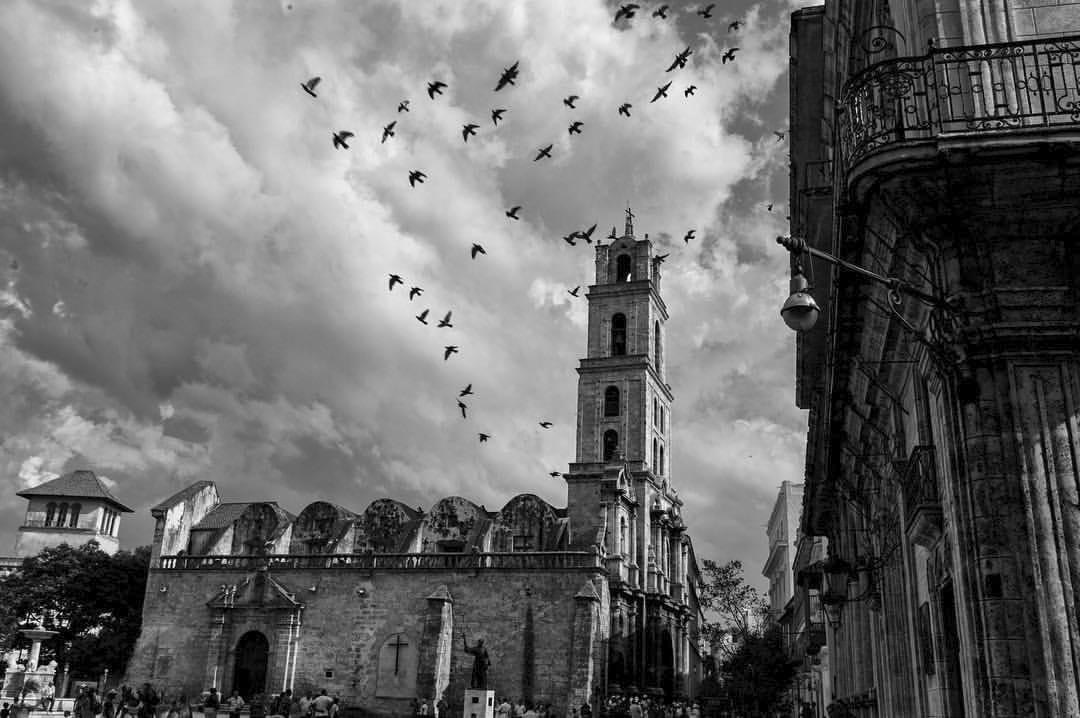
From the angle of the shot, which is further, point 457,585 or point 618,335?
point 618,335

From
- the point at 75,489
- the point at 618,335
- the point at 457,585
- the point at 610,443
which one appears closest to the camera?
the point at 457,585

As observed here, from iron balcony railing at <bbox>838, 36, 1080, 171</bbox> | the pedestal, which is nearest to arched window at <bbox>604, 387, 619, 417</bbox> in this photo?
the pedestal

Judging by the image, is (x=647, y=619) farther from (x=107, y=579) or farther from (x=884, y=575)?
(x=884, y=575)

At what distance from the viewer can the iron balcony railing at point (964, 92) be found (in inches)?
241

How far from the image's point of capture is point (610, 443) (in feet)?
137

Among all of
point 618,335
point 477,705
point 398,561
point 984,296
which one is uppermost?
point 618,335

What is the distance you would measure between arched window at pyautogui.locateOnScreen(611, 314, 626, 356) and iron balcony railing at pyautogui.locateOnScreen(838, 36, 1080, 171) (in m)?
36.9

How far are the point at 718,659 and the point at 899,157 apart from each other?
148ft

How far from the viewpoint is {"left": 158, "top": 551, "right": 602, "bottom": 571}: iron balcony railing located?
32.7 metres

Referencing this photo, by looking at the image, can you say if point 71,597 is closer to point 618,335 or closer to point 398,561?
point 398,561

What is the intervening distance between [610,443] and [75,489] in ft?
139

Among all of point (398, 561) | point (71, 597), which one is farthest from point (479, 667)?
point (71, 597)

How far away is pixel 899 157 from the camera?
6.00 meters

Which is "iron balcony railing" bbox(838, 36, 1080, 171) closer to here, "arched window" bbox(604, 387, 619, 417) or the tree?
"arched window" bbox(604, 387, 619, 417)
